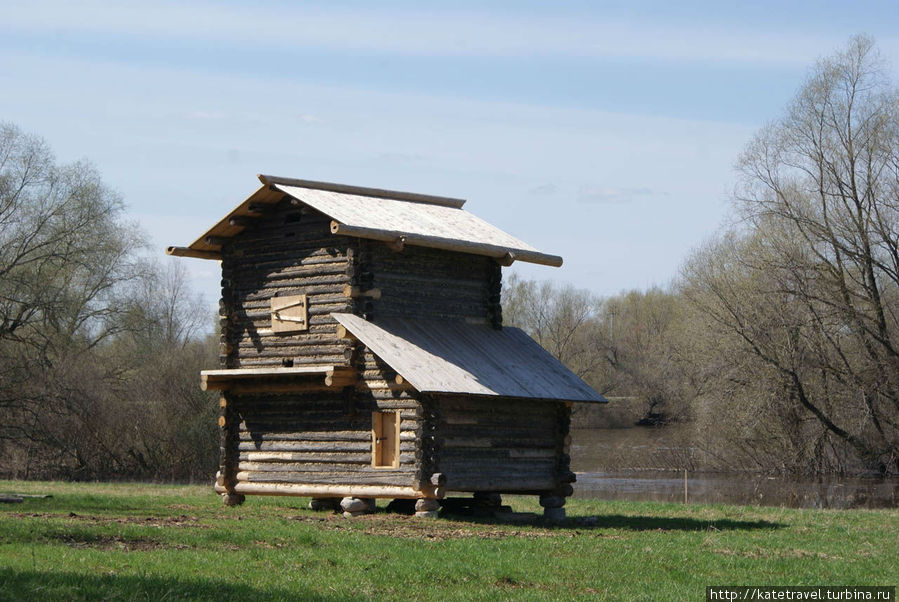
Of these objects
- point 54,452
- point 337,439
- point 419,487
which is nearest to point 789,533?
point 419,487

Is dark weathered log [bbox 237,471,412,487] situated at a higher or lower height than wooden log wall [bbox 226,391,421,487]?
lower

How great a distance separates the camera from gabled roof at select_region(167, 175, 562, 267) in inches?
906

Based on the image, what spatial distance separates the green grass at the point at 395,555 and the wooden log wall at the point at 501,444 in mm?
1080

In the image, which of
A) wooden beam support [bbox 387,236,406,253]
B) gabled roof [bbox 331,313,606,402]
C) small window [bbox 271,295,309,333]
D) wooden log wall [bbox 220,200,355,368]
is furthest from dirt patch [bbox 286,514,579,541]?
wooden beam support [bbox 387,236,406,253]

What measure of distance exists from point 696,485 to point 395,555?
25.2 meters

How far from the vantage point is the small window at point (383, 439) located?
22750 mm

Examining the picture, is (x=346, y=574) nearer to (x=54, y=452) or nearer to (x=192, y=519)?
(x=192, y=519)

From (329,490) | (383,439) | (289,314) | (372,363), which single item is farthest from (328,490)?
(289,314)

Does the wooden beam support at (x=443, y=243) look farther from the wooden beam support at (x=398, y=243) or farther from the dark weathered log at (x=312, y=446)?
the dark weathered log at (x=312, y=446)

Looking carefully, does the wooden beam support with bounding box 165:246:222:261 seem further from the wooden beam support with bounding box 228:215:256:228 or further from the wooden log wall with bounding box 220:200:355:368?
the wooden beam support with bounding box 228:215:256:228

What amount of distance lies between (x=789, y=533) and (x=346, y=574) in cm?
1047

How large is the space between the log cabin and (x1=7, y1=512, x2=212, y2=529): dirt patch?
4279 millimetres

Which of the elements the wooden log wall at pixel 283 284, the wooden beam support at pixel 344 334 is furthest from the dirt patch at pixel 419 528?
the wooden beam support at pixel 344 334

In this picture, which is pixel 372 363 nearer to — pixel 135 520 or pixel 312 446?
pixel 312 446
